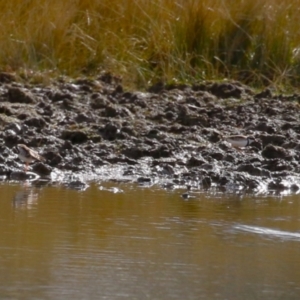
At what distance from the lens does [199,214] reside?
577 centimetres

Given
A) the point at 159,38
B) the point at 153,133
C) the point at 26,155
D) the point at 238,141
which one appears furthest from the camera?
the point at 159,38

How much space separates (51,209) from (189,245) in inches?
42.6

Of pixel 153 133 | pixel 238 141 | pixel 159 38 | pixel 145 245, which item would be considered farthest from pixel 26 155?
pixel 159 38

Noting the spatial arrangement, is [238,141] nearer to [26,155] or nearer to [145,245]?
[26,155]

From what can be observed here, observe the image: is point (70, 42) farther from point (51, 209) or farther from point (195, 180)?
point (51, 209)

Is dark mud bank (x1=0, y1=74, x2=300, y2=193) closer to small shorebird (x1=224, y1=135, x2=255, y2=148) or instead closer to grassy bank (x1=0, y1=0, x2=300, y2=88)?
small shorebird (x1=224, y1=135, x2=255, y2=148)

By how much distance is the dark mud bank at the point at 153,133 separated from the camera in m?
7.43

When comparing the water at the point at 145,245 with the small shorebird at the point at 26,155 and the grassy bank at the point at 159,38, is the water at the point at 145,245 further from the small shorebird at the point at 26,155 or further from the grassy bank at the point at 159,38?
the grassy bank at the point at 159,38

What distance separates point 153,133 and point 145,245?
3853 millimetres

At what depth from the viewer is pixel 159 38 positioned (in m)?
11.0

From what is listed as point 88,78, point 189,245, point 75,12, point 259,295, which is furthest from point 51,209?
point 75,12

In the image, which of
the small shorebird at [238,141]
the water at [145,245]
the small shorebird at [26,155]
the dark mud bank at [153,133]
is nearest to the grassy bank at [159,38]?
the dark mud bank at [153,133]

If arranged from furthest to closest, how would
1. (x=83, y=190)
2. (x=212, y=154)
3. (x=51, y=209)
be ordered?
(x=212, y=154), (x=83, y=190), (x=51, y=209)

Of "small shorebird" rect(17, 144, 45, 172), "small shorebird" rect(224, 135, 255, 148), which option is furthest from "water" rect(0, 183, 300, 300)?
"small shorebird" rect(224, 135, 255, 148)
